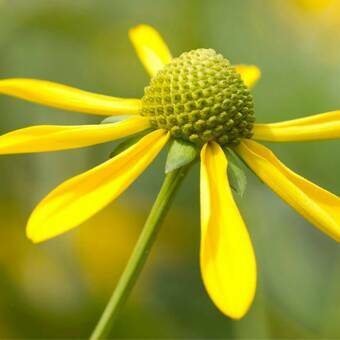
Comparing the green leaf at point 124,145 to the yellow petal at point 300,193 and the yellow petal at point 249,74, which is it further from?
the yellow petal at point 249,74

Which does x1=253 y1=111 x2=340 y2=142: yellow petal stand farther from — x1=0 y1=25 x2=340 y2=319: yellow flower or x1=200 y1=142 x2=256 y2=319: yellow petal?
x1=200 y1=142 x2=256 y2=319: yellow petal

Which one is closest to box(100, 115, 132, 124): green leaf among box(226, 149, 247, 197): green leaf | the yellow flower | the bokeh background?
the yellow flower

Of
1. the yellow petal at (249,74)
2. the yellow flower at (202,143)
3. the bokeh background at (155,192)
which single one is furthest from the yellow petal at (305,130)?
the bokeh background at (155,192)

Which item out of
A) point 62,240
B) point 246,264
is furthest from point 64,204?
point 62,240

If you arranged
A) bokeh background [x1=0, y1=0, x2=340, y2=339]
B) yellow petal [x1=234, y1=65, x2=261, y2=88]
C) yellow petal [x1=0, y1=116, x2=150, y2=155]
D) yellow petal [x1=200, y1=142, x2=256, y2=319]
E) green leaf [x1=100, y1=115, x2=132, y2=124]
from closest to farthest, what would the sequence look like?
yellow petal [x1=200, y1=142, x2=256, y2=319]
yellow petal [x1=0, y1=116, x2=150, y2=155]
green leaf [x1=100, y1=115, x2=132, y2=124]
yellow petal [x1=234, y1=65, x2=261, y2=88]
bokeh background [x1=0, y1=0, x2=340, y2=339]

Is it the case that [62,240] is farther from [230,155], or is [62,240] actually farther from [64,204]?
[64,204]

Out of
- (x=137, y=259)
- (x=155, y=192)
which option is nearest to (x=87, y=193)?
(x=137, y=259)

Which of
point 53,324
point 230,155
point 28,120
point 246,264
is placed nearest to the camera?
point 246,264

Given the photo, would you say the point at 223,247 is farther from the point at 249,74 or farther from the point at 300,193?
the point at 249,74
